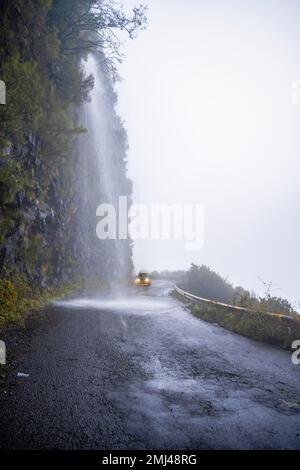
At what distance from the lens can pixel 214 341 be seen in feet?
27.7

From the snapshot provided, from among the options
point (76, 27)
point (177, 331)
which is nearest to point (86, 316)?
point (177, 331)

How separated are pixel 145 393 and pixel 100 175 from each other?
31024mm

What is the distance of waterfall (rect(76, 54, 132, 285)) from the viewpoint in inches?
1065

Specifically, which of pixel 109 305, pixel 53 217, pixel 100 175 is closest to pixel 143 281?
pixel 100 175

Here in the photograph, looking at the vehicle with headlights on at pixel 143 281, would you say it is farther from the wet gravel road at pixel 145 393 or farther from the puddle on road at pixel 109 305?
the wet gravel road at pixel 145 393

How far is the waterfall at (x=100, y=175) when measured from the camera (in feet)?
88.7

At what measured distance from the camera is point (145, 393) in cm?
477

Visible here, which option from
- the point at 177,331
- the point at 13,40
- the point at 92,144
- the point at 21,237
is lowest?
the point at 177,331

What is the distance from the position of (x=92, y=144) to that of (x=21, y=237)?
22.1 meters

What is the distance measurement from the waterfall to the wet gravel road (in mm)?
16837

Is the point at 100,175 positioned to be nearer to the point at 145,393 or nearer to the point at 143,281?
the point at 143,281

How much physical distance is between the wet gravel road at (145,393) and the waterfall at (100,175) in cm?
1684

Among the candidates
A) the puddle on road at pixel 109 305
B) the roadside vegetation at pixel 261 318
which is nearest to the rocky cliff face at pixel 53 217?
the puddle on road at pixel 109 305

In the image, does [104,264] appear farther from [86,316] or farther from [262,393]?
[262,393]
